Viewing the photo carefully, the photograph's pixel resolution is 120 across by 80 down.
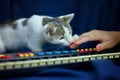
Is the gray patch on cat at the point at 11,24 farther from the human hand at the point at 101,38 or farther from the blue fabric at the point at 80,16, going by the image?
the human hand at the point at 101,38

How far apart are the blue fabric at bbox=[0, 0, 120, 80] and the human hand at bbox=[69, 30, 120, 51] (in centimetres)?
2

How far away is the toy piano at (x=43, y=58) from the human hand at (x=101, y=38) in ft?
0.12

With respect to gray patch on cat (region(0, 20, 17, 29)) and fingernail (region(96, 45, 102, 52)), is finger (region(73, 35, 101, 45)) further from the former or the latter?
gray patch on cat (region(0, 20, 17, 29))

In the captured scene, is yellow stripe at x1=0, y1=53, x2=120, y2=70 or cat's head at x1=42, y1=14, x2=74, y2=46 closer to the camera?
yellow stripe at x1=0, y1=53, x2=120, y2=70

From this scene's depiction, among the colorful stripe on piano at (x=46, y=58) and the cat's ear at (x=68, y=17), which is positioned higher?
the cat's ear at (x=68, y=17)

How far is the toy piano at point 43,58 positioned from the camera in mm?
769

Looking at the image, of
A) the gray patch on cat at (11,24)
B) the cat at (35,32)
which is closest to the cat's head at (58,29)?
the cat at (35,32)

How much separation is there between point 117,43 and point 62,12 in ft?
0.90

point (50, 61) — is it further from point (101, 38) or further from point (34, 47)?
point (101, 38)

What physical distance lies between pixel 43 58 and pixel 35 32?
0.12m

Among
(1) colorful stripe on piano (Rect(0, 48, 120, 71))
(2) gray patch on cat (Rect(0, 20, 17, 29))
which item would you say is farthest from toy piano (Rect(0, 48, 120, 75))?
(2) gray patch on cat (Rect(0, 20, 17, 29))

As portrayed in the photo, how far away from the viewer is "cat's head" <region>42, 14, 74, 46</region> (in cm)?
87

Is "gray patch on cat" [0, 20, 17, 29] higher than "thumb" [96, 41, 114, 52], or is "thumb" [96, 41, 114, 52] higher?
"gray patch on cat" [0, 20, 17, 29]

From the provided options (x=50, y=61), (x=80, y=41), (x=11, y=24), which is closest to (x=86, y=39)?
(x=80, y=41)
